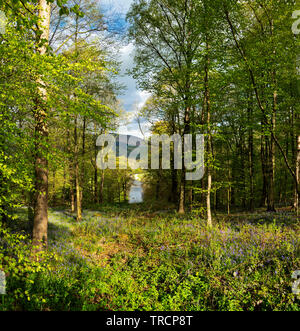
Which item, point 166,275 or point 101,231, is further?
point 101,231

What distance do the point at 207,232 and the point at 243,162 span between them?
1581 centimetres

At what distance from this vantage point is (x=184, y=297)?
14.8ft

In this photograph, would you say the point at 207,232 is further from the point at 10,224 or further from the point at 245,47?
the point at 10,224

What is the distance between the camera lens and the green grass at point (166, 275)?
4.25 m

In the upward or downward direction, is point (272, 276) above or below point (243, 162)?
below

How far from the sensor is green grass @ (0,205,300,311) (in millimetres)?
4250

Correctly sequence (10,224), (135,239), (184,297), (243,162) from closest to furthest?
(184,297) → (135,239) → (10,224) → (243,162)

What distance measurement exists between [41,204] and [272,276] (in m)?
6.93

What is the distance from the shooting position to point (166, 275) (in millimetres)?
5340

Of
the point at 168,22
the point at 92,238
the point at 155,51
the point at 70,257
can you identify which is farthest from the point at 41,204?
the point at 168,22

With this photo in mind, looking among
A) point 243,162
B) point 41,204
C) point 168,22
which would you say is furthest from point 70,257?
point 243,162

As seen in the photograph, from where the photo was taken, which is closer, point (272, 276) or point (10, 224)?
point (272, 276)

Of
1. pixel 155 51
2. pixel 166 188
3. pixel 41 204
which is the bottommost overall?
pixel 166 188

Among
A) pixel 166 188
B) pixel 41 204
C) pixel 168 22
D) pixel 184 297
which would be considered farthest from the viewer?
pixel 166 188
